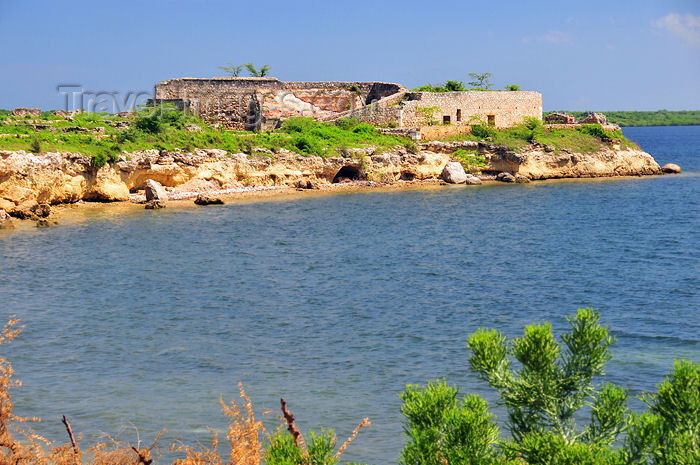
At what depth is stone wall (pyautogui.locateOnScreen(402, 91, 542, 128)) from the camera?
52344mm

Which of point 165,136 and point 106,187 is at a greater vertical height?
point 165,136

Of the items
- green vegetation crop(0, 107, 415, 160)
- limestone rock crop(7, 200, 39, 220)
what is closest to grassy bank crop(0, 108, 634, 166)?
green vegetation crop(0, 107, 415, 160)

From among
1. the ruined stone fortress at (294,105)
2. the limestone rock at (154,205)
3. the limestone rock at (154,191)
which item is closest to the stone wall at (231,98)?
the ruined stone fortress at (294,105)

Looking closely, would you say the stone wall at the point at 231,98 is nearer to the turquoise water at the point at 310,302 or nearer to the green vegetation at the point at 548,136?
the green vegetation at the point at 548,136

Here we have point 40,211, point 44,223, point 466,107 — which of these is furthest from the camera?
point 466,107

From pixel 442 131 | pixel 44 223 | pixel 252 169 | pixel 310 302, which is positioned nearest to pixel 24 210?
pixel 44 223

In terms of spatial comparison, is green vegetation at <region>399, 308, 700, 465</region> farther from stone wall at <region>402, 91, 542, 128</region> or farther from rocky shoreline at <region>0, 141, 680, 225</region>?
stone wall at <region>402, 91, 542, 128</region>

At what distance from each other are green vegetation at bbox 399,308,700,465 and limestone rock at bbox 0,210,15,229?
26856 millimetres

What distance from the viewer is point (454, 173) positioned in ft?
157

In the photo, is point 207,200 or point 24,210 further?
point 207,200

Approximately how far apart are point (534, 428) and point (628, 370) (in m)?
8.00

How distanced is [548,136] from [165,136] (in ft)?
87.5

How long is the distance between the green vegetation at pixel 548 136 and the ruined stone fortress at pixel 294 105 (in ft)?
4.44

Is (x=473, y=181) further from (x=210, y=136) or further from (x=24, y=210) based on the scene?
(x=24, y=210)
